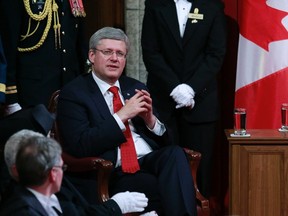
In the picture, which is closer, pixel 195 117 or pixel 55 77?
pixel 55 77

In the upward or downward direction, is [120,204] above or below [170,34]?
below

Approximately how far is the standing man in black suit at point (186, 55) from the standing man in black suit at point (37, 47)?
0.48 metres

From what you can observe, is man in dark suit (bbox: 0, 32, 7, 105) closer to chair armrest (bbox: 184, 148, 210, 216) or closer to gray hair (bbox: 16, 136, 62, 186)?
chair armrest (bbox: 184, 148, 210, 216)

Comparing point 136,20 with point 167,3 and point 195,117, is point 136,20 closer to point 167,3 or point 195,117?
point 167,3

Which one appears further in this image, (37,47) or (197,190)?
(37,47)

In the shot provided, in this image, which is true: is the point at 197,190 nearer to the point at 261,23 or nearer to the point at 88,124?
the point at 88,124

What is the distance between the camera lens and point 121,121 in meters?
3.54

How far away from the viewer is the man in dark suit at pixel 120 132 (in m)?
3.46

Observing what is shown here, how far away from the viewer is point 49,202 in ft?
8.30

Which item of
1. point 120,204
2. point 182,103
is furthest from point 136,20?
point 120,204

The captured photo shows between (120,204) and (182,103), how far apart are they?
1113mm

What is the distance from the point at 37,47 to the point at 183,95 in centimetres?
82

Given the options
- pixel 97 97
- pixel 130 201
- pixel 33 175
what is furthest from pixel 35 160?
pixel 97 97

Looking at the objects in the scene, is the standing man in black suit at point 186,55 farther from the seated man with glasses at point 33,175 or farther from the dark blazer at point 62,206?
the seated man with glasses at point 33,175
